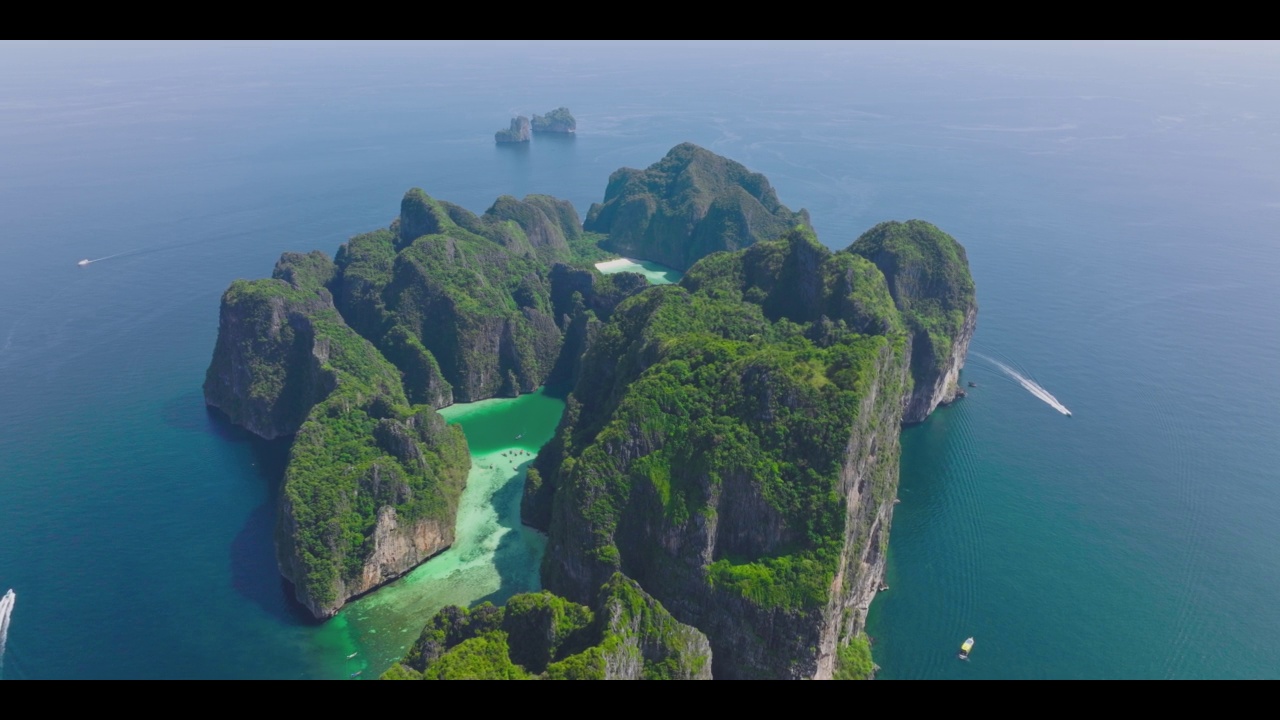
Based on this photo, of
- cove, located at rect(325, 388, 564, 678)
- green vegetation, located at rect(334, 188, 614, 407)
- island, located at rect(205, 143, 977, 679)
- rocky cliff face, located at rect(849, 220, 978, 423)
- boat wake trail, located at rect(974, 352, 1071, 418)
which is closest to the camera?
island, located at rect(205, 143, 977, 679)

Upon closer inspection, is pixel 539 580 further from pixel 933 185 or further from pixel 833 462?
pixel 933 185

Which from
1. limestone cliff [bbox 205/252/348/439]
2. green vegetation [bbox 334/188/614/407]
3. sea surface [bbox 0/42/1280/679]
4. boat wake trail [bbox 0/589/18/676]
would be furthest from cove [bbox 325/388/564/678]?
boat wake trail [bbox 0/589/18/676]

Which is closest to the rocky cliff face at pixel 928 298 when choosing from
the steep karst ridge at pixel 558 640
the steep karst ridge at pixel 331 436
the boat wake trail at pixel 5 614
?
the steep karst ridge at pixel 558 640

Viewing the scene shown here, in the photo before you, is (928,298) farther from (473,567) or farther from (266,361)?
(266,361)

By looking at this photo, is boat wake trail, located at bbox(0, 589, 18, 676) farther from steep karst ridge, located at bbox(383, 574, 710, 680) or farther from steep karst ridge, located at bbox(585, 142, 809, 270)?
steep karst ridge, located at bbox(585, 142, 809, 270)

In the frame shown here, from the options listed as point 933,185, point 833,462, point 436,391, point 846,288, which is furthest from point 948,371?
point 933,185
